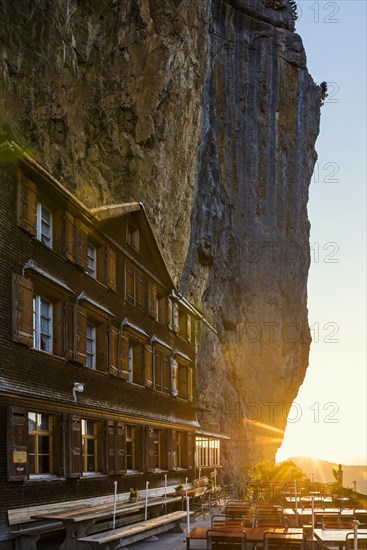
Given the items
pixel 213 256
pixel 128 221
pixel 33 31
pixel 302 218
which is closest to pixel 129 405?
pixel 128 221

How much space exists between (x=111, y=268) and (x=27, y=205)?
747cm

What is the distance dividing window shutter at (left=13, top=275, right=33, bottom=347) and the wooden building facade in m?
0.02

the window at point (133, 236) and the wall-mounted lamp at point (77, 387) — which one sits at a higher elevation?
the window at point (133, 236)

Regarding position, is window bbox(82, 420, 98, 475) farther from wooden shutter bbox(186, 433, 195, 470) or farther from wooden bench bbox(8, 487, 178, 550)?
wooden shutter bbox(186, 433, 195, 470)

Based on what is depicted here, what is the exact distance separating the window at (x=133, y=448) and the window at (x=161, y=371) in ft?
11.3

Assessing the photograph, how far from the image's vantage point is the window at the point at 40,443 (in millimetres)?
20094

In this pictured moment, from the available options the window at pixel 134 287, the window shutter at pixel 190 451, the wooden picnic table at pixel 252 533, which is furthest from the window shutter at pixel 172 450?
the wooden picnic table at pixel 252 533

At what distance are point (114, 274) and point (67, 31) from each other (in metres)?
14.5

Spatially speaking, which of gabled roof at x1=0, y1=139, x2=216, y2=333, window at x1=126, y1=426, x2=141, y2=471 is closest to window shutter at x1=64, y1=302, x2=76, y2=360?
gabled roof at x1=0, y1=139, x2=216, y2=333

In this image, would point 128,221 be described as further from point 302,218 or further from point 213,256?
point 302,218

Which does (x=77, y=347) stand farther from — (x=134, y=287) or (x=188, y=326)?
(x=188, y=326)

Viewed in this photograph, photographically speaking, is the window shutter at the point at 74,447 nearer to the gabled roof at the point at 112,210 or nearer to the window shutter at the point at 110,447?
the window shutter at the point at 110,447

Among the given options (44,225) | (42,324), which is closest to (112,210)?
(44,225)

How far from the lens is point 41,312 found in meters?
21.8
